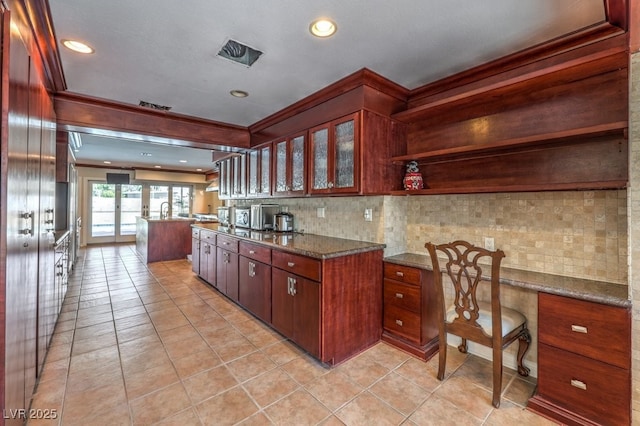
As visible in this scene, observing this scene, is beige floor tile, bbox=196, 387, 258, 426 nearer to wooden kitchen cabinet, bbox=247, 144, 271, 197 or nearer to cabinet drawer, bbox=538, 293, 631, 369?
cabinet drawer, bbox=538, 293, 631, 369

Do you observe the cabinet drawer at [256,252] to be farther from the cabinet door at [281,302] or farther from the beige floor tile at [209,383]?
the beige floor tile at [209,383]

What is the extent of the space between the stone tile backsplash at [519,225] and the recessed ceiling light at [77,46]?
8.02 feet

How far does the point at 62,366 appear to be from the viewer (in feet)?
7.43

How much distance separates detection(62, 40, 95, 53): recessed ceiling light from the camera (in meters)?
2.01

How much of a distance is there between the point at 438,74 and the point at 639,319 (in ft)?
6.80

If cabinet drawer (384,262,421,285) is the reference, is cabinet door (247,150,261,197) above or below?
above

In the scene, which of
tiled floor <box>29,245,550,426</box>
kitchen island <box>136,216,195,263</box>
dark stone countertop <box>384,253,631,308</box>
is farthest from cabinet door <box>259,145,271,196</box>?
kitchen island <box>136,216,195,263</box>

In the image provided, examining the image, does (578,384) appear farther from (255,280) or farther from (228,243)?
(228,243)

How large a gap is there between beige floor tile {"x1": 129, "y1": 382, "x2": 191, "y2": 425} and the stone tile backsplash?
194cm

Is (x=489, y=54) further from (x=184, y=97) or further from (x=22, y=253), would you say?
(x=22, y=253)

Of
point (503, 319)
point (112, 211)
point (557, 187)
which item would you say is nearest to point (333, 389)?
point (503, 319)

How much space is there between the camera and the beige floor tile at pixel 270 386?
1.93 metres

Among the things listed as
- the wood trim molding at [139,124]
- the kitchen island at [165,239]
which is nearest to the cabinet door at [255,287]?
the wood trim molding at [139,124]

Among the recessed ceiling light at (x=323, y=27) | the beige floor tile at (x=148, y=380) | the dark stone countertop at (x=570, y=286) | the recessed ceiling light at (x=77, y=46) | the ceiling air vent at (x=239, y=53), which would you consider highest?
the ceiling air vent at (x=239, y=53)
